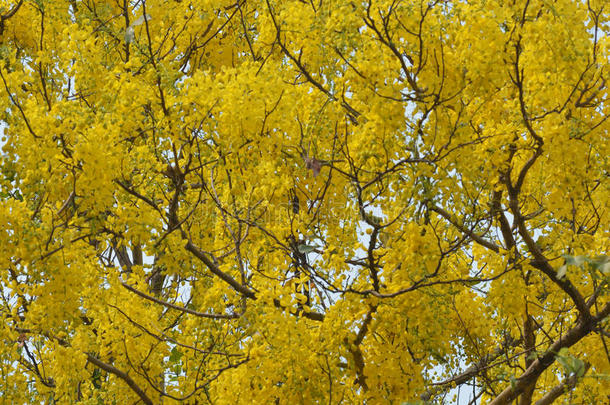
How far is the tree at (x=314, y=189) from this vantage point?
396 cm

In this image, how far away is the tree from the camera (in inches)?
156

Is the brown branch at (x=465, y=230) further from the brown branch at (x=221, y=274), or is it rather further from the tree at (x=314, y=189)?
the brown branch at (x=221, y=274)

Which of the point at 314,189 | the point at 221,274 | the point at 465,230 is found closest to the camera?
the point at 465,230

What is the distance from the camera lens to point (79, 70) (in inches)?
183

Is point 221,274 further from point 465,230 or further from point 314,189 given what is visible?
point 465,230

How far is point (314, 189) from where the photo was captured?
505 centimetres

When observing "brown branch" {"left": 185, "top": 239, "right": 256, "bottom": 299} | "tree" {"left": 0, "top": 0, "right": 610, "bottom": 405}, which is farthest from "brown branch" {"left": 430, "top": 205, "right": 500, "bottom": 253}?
"brown branch" {"left": 185, "top": 239, "right": 256, "bottom": 299}

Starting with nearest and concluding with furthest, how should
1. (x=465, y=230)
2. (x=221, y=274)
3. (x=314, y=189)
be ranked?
(x=465, y=230) → (x=221, y=274) → (x=314, y=189)

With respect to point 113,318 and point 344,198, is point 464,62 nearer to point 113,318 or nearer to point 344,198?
point 344,198

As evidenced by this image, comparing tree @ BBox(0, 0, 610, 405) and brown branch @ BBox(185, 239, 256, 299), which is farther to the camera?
brown branch @ BBox(185, 239, 256, 299)

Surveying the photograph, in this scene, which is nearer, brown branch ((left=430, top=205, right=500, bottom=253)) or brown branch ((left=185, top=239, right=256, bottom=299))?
brown branch ((left=430, top=205, right=500, bottom=253))

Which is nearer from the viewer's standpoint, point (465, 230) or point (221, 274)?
point (465, 230)

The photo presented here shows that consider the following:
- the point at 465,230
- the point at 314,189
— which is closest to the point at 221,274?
the point at 314,189

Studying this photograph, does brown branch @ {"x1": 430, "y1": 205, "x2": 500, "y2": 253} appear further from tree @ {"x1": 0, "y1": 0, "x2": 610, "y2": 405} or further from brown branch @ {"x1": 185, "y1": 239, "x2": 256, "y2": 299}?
brown branch @ {"x1": 185, "y1": 239, "x2": 256, "y2": 299}
